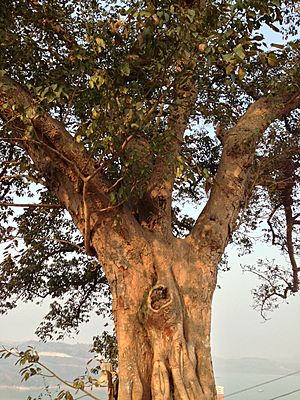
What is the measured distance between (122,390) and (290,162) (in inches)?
147

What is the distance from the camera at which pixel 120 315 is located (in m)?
2.85

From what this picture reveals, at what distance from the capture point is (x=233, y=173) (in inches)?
139

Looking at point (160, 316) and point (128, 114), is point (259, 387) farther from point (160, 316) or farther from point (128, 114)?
point (128, 114)

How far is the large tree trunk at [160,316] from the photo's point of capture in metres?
2.62

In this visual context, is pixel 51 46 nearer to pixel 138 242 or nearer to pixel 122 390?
pixel 138 242

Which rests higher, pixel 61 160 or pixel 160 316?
pixel 61 160

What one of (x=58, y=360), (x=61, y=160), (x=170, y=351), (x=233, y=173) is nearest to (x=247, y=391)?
(x=58, y=360)

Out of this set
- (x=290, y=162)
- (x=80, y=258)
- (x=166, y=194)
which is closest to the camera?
(x=166, y=194)

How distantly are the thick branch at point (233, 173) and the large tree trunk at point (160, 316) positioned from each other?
20cm

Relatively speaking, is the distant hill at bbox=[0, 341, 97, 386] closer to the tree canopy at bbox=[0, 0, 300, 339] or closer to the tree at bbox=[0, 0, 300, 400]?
the tree canopy at bbox=[0, 0, 300, 339]

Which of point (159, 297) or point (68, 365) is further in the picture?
point (68, 365)

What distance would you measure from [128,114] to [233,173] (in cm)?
139

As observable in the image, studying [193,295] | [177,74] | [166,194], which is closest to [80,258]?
[166,194]

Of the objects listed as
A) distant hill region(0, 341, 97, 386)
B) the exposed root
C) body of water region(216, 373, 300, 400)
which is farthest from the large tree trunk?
body of water region(216, 373, 300, 400)
